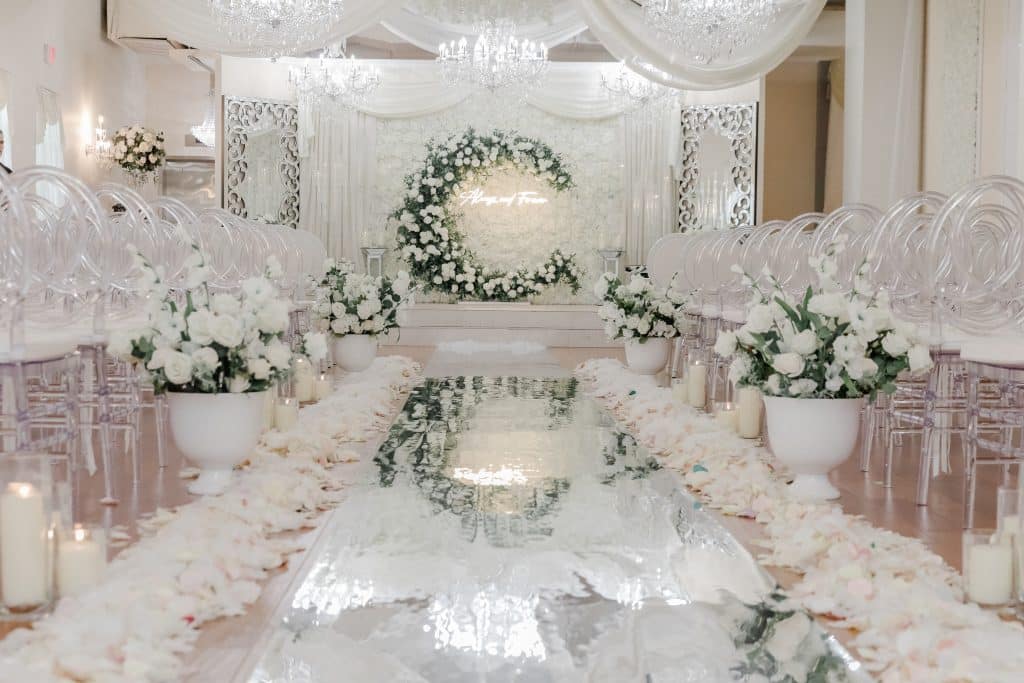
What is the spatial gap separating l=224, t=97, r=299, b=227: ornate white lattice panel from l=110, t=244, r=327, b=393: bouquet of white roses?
8.11m

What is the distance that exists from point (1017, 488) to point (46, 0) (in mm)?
9916

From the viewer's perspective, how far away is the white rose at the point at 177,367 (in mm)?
3387

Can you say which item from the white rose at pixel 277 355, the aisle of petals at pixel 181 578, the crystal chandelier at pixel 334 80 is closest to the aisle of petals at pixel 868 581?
the aisle of petals at pixel 181 578

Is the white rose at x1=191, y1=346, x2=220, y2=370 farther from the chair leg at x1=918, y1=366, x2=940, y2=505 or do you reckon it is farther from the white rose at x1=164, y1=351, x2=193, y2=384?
the chair leg at x1=918, y1=366, x2=940, y2=505

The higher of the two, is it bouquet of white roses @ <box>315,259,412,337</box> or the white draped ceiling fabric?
the white draped ceiling fabric

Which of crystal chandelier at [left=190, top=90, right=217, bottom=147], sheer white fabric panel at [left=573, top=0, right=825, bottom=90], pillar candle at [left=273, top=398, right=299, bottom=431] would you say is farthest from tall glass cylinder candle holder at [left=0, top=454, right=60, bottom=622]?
crystal chandelier at [left=190, top=90, right=217, bottom=147]

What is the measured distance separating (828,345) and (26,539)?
2408 millimetres

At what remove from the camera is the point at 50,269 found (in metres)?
4.08

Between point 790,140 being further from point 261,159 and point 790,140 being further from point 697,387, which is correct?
point 697,387

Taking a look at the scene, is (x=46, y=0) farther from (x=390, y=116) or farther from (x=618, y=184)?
(x=618, y=184)

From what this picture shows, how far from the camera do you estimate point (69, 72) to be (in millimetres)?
10805

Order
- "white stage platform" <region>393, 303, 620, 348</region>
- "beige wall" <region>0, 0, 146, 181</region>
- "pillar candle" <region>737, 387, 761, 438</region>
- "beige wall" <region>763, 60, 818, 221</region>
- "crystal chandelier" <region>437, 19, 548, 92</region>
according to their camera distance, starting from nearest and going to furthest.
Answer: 1. "pillar candle" <region>737, 387, 761, 438</region>
2. "beige wall" <region>0, 0, 146, 181</region>
3. "crystal chandelier" <region>437, 19, 548, 92</region>
4. "white stage platform" <region>393, 303, 620, 348</region>
5. "beige wall" <region>763, 60, 818, 221</region>

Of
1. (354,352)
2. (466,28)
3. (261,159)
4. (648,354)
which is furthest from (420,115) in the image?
(648,354)

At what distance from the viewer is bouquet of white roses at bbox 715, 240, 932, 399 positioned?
11.4 ft
